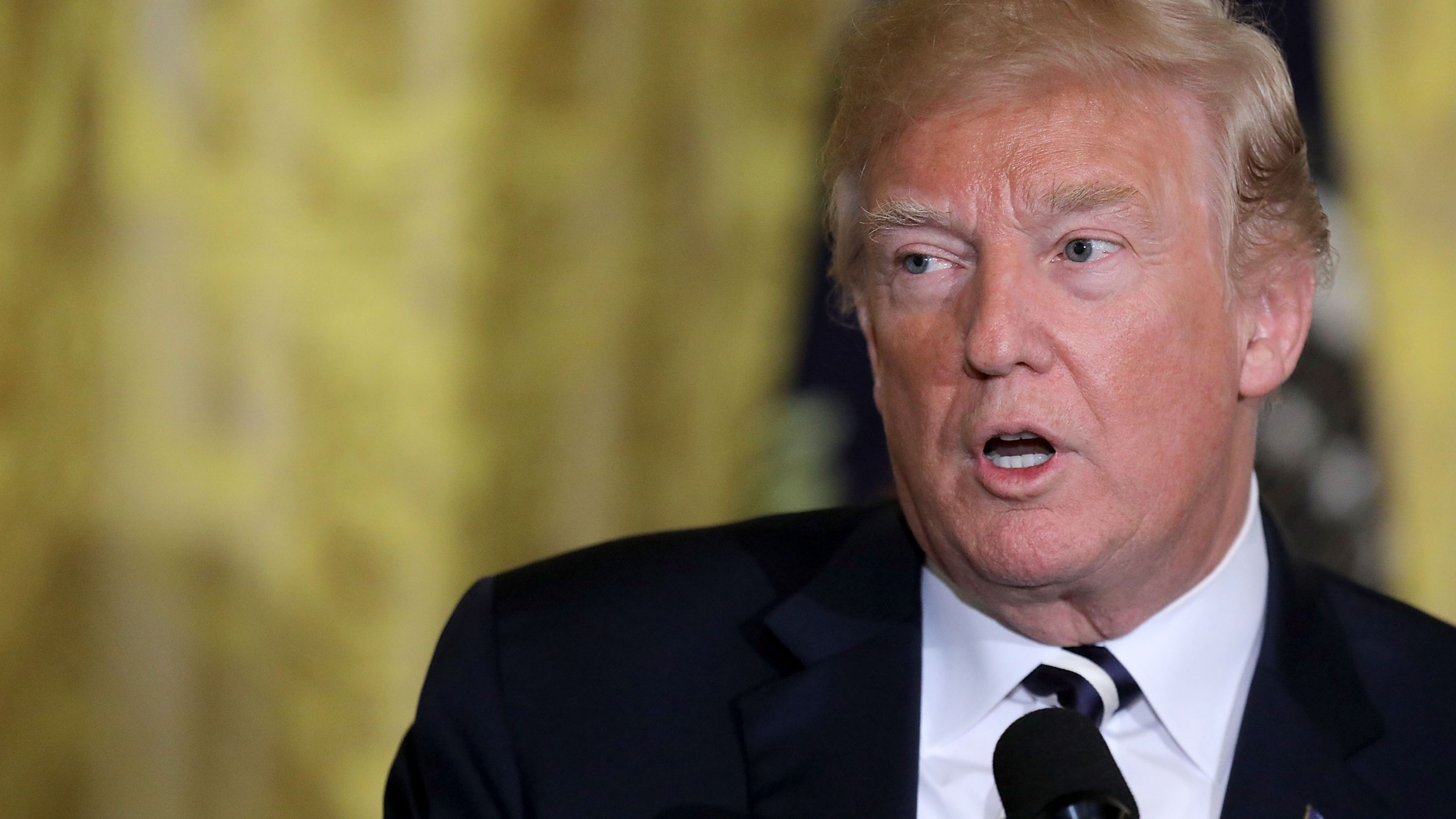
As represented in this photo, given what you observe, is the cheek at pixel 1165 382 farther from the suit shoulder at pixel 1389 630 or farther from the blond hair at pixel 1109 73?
the suit shoulder at pixel 1389 630

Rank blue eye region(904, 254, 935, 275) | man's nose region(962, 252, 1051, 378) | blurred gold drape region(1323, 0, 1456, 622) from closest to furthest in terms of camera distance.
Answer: man's nose region(962, 252, 1051, 378) < blue eye region(904, 254, 935, 275) < blurred gold drape region(1323, 0, 1456, 622)

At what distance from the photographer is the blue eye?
166cm

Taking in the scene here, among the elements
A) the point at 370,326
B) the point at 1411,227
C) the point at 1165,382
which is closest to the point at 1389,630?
the point at 1165,382

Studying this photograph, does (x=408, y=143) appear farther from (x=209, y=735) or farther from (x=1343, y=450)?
(x=1343, y=450)

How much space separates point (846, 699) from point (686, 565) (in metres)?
0.30

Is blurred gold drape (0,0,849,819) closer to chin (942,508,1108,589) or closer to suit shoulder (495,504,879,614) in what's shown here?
suit shoulder (495,504,879,614)

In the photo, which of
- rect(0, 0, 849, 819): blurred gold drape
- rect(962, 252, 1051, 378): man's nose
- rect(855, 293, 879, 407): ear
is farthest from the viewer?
rect(0, 0, 849, 819): blurred gold drape

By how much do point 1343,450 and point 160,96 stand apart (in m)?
2.69

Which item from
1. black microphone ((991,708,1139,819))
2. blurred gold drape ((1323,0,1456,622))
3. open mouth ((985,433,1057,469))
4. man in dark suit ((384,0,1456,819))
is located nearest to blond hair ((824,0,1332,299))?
man in dark suit ((384,0,1456,819))

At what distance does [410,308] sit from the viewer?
10.3ft

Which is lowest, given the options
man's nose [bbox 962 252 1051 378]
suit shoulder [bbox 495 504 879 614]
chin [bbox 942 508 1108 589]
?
suit shoulder [bbox 495 504 879 614]

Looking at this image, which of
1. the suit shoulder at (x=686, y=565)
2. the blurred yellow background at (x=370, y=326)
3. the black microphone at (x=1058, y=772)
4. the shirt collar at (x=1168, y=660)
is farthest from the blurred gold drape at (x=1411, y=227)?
the black microphone at (x=1058, y=772)

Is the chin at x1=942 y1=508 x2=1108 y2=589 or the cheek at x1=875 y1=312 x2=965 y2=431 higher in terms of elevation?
the cheek at x1=875 y1=312 x2=965 y2=431

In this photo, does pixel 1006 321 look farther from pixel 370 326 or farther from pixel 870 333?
pixel 370 326
